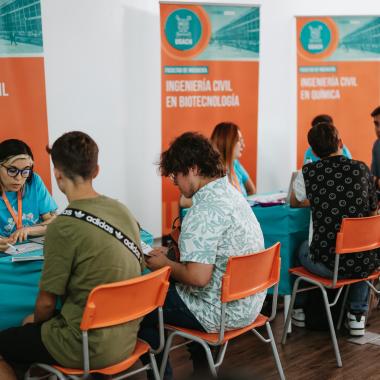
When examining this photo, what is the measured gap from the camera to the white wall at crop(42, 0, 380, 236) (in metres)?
4.42

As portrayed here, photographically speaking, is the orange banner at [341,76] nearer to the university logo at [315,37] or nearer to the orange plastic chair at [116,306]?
the university logo at [315,37]

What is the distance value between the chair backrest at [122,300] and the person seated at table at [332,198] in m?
1.30

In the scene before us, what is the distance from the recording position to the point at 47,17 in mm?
4301

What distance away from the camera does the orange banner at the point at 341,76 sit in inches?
209

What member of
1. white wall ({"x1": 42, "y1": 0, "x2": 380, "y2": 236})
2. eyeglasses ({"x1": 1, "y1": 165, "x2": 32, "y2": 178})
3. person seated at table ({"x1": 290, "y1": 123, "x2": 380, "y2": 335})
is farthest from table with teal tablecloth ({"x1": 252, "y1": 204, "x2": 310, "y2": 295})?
white wall ({"x1": 42, "y1": 0, "x2": 380, "y2": 236})

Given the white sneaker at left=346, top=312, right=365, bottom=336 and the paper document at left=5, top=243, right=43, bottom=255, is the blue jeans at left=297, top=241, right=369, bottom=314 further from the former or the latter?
the paper document at left=5, top=243, right=43, bottom=255

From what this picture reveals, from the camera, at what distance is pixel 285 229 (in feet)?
10.9

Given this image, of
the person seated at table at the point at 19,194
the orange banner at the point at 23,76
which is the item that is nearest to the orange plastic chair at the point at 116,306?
the person seated at table at the point at 19,194

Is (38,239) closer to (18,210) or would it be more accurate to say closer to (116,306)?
(18,210)

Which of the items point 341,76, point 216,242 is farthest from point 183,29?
point 216,242

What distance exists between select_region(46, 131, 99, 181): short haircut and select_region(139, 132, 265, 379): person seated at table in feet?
1.41

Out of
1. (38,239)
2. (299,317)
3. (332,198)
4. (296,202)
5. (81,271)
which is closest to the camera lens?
(81,271)

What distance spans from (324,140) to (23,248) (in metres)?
1.68

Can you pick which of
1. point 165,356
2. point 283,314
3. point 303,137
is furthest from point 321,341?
point 303,137
